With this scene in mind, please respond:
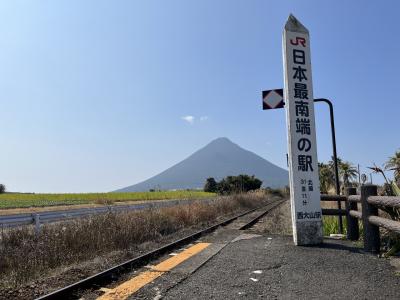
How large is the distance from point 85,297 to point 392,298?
12.1 ft

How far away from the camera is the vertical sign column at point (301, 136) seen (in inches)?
358

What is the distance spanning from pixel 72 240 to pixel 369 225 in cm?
598

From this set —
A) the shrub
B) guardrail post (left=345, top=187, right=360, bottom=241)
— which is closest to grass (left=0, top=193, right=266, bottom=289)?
guardrail post (left=345, top=187, right=360, bottom=241)

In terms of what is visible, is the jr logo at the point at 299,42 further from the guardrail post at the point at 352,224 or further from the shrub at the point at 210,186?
the shrub at the point at 210,186

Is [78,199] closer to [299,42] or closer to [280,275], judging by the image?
[299,42]

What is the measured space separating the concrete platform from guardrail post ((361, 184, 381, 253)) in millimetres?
242

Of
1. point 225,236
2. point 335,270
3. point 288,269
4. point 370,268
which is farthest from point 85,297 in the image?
point 225,236

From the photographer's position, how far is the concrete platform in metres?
5.46

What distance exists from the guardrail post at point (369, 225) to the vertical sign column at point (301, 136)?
1234 millimetres

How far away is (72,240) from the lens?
31.4ft

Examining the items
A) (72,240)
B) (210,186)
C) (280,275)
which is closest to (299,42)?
(280,275)

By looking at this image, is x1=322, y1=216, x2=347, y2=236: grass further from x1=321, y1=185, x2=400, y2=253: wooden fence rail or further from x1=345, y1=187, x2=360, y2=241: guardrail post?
x1=321, y1=185, x2=400, y2=253: wooden fence rail

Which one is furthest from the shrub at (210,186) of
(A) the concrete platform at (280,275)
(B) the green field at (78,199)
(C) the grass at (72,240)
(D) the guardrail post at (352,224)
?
(A) the concrete platform at (280,275)

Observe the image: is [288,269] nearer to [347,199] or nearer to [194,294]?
[194,294]
